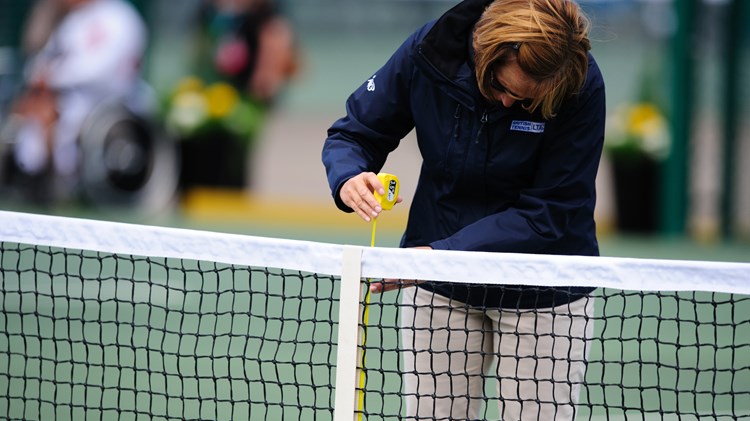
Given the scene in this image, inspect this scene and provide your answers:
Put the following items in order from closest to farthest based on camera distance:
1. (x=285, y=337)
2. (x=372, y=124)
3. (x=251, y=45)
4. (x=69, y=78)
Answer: (x=372, y=124) < (x=285, y=337) < (x=69, y=78) < (x=251, y=45)

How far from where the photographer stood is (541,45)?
9.89 ft

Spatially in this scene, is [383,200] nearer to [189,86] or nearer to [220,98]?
[220,98]

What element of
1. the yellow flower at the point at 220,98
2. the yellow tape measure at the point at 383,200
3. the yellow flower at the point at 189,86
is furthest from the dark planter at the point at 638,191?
the yellow tape measure at the point at 383,200

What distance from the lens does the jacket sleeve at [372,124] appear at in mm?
3412

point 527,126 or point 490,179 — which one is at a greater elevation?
point 527,126

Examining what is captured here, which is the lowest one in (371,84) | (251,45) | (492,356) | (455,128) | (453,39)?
(492,356)

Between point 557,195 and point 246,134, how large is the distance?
28.9 feet

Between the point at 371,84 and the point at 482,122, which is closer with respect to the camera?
the point at 482,122

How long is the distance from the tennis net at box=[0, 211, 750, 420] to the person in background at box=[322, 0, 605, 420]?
5 cm

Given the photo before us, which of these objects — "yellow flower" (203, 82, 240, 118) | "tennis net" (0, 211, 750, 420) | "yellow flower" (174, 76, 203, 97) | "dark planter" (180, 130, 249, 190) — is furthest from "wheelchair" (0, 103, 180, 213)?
"tennis net" (0, 211, 750, 420)

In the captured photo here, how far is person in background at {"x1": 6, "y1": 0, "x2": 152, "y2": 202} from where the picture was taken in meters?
11.3

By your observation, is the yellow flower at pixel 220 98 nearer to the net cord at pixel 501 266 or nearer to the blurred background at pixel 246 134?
the blurred background at pixel 246 134

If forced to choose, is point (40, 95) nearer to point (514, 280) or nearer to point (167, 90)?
point (167, 90)

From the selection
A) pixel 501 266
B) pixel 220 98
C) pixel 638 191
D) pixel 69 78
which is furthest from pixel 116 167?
pixel 501 266
